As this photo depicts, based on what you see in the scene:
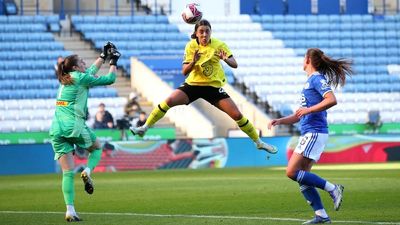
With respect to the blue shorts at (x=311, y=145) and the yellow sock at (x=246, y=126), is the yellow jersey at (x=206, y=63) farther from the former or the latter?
the blue shorts at (x=311, y=145)

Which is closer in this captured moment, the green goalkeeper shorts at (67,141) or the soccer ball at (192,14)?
the green goalkeeper shorts at (67,141)

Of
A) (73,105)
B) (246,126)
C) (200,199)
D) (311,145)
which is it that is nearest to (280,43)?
(200,199)

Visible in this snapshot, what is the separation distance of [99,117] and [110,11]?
12003 millimetres

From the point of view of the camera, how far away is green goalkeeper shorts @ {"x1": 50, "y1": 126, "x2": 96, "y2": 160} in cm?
1309

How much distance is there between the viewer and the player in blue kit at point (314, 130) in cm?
1172

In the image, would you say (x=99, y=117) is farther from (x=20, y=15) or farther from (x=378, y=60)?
(x=378, y=60)

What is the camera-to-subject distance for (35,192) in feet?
63.0

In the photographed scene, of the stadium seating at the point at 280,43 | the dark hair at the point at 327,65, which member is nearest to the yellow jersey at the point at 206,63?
the dark hair at the point at 327,65

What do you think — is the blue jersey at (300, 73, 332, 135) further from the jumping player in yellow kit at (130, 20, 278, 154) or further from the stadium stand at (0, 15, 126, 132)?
the stadium stand at (0, 15, 126, 132)

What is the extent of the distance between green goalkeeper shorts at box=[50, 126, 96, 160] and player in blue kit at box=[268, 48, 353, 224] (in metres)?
2.64

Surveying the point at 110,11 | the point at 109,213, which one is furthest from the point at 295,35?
the point at 109,213

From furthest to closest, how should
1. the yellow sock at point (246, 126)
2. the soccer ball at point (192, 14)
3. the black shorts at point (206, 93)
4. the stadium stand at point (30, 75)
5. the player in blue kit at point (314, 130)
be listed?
the stadium stand at point (30, 75)
the yellow sock at point (246, 126)
the soccer ball at point (192, 14)
the black shorts at point (206, 93)
the player in blue kit at point (314, 130)

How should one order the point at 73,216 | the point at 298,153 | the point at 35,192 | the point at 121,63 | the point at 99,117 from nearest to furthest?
1. the point at 298,153
2. the point at 73,216
3. the point at 35,192
4. the point at 99,117
5. the point at 121,63

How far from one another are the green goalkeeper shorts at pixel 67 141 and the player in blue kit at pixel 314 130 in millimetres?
2637
